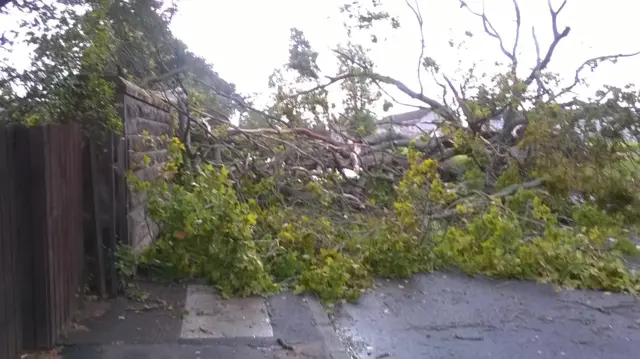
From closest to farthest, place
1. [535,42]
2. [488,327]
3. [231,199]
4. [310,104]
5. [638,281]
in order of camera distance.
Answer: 1. [488,327]
2. [231,199]
3. [638,281]
4. [310,104]
5. [535,42]

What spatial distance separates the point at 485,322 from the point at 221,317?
2360 millimetres

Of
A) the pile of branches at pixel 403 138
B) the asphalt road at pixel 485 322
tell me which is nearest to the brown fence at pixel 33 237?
the asphalt road at pixel 485 322

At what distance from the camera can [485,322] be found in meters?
5.84

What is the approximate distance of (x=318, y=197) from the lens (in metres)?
9.22

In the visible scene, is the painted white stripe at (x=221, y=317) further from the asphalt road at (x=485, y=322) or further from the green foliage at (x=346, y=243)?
the asphalt road at (x=485, y=322)

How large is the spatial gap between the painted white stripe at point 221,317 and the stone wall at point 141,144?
1.03m

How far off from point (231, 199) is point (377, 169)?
5.09 meters

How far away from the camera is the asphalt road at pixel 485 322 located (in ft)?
16.9

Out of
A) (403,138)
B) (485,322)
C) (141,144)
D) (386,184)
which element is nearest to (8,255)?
(141,144)

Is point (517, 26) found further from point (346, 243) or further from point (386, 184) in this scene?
point (346, 243)

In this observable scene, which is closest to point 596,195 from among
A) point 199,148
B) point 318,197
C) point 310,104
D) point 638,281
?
point 638,281

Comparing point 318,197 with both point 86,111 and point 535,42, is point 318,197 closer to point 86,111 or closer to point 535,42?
point 86,111

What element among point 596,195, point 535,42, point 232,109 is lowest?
point 596,195

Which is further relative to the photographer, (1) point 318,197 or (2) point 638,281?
(1) point 318,197
